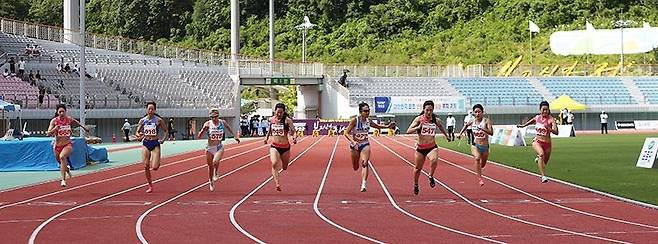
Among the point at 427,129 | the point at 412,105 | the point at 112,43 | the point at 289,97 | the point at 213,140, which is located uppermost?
the point at 112,43

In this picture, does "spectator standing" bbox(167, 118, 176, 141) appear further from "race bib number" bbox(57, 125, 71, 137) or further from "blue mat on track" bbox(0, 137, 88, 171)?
"race bib number" bbox(57, 125, 71, 137)

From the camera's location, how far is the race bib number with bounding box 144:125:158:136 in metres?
17.4

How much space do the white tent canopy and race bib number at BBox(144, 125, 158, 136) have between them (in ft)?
214

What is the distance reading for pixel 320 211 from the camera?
45.6ft

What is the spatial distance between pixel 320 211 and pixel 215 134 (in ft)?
15.4

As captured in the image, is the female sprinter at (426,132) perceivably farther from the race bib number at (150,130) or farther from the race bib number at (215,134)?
the race bib number at (150,130)

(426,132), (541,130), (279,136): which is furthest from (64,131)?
(541,130)

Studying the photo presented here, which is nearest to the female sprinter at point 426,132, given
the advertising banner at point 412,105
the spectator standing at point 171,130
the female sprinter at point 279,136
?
the female sprinter at point 279,136

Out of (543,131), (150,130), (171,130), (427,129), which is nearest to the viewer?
(427,129)

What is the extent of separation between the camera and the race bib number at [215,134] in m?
18.0

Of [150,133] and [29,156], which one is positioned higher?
[150,133]

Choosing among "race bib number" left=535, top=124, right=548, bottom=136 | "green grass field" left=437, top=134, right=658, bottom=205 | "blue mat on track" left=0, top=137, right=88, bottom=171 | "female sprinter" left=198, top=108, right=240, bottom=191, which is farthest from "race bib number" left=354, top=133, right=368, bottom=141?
"blue mat on track" left=0, top=137, right=88, bottom=171

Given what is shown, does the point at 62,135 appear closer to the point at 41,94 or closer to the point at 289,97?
the point at 41,94

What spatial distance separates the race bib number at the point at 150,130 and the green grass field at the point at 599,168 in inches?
320
